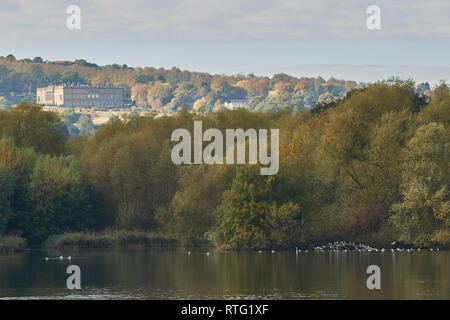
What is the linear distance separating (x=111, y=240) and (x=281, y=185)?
14.0 metres

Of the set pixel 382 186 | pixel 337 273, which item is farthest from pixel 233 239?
pixel 337 273

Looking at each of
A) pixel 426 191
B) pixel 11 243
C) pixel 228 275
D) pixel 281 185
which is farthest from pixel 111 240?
pixel 228 275

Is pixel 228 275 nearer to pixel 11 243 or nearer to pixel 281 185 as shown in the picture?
pixel 281 185

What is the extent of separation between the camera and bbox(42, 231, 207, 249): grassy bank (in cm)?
6700

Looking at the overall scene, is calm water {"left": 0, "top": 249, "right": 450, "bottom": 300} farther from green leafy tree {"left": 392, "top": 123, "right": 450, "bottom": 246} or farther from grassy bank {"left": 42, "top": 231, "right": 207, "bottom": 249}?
grassy bank {"left": 42, "top": 231, "right": 207, "bottom": 249}

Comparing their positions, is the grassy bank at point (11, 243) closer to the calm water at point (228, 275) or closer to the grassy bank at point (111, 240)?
the calm water at point (228, 275)

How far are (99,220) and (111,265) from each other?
22482mm

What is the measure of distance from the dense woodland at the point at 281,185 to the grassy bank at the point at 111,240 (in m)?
1.03

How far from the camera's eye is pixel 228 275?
148 feet

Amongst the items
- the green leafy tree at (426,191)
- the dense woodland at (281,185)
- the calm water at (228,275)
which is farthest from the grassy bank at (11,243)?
the green leafy tree at (426,191)

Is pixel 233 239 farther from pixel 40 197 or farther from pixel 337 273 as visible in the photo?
pixel 337 273

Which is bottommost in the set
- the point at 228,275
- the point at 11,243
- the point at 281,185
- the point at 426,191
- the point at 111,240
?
the point at 111,240

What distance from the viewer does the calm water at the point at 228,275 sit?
3734cm

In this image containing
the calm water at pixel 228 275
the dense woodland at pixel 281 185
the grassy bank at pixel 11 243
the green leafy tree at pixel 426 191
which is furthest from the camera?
the dense woodland at pixel 281 185
